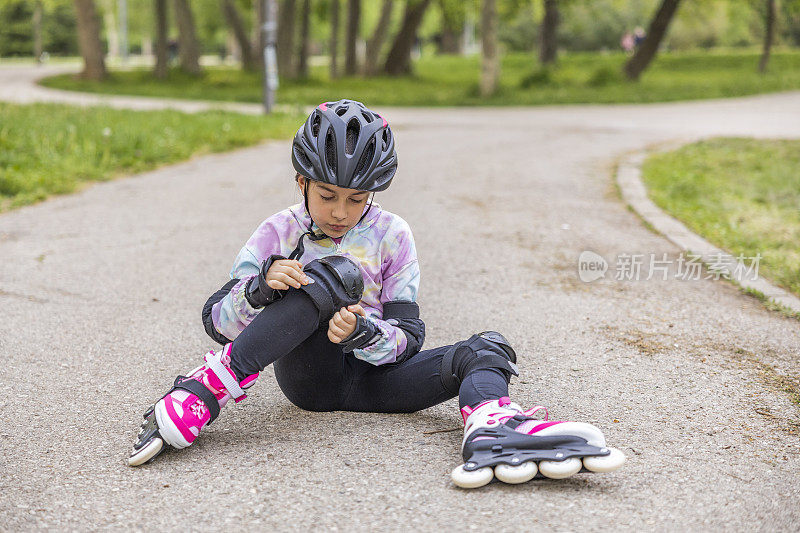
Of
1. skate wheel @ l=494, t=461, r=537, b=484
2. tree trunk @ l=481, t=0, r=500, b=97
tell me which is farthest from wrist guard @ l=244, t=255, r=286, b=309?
tree trunk @ l=481, t=0, r=500, b=97

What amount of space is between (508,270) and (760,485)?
10.6 ft

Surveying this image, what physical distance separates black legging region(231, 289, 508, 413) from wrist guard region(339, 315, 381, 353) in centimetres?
11

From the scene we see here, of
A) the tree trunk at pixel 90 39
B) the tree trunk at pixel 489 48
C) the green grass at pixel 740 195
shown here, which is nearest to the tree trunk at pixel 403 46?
the tree trunk at pixel 90 39

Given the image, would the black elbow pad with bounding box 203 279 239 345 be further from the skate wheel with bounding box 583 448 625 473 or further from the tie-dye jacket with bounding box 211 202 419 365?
the skate wheel with bounding box 583 448 625 473

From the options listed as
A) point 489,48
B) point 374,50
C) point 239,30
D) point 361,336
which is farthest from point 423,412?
point 374,50

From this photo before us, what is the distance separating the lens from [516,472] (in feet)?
9.14

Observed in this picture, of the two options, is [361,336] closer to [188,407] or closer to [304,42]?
[188,407]

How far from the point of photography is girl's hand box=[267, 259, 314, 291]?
117 inches

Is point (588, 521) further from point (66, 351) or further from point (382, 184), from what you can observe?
point (66, 351)

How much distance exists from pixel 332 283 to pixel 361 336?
0.21m

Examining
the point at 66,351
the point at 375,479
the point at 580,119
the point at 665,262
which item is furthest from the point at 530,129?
the point at 375,479

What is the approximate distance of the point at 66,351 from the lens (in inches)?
173

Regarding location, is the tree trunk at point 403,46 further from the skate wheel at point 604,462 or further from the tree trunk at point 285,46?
the skate wheel at point 604,462

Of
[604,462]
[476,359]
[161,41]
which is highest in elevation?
[476,359]
